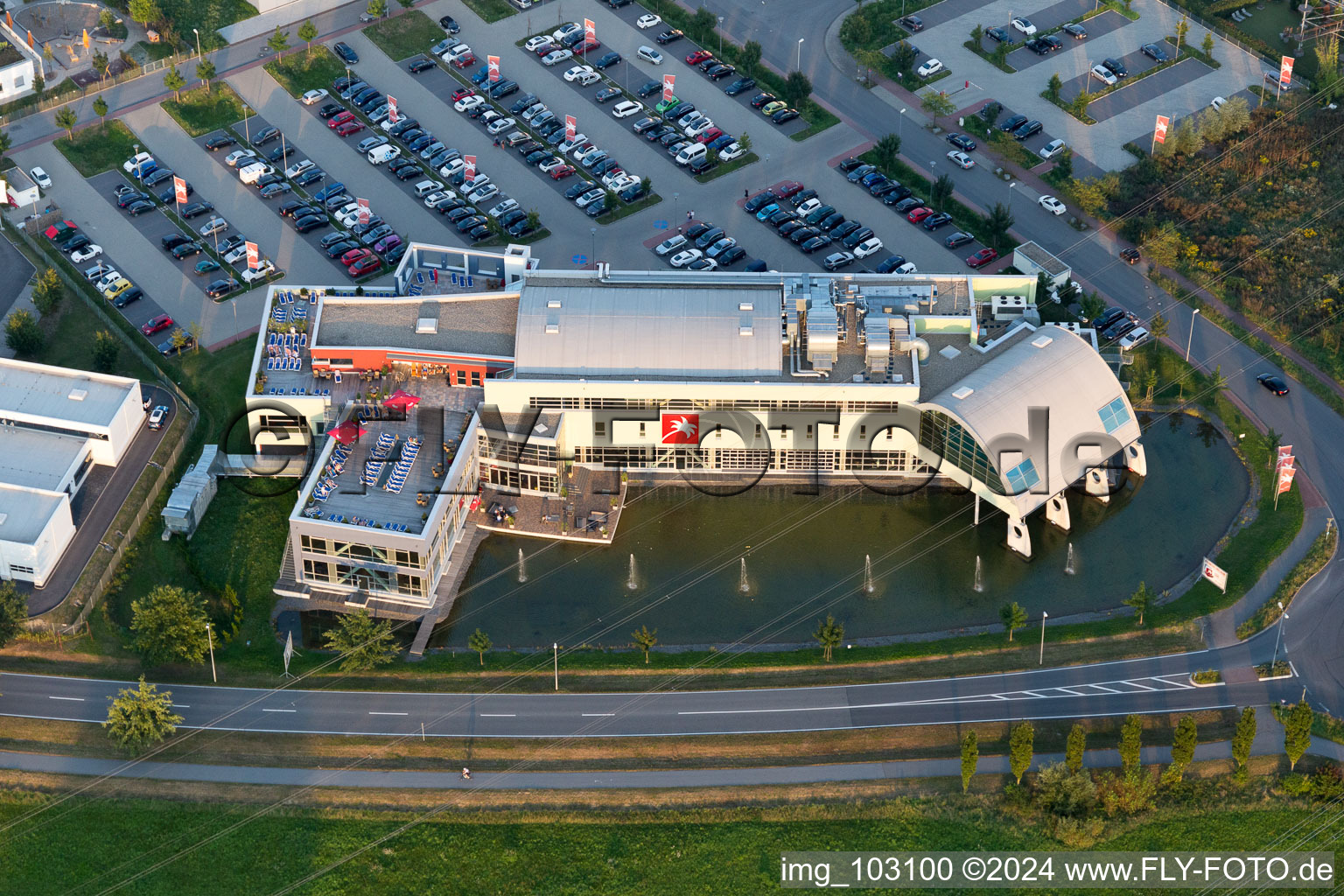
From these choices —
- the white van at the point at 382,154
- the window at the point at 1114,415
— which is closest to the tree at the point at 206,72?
the white van at the point at 382,154

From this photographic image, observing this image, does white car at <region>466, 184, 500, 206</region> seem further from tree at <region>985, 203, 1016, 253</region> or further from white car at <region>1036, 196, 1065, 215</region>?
white car at <region>1036, 196, 1065, 215</region>

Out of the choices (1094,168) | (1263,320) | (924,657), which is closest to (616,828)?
(924,657)

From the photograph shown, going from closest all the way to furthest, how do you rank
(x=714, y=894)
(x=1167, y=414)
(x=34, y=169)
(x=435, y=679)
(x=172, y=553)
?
1. (x=714, y=894)
2. (x=435, y=679)
3. (x=172, y=553)
4. (x=1167, y=414)
5. (x=34, y=169)

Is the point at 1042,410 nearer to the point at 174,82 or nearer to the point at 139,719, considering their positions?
the point at 139,719

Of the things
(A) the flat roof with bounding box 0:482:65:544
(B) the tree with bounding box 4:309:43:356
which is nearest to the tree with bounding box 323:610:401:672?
(A) the flat roof with bounding box 0:482:65:544

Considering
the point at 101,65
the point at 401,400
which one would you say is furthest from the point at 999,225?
the point at 101,65

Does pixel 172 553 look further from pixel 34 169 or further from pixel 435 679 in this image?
pixel 34 169
